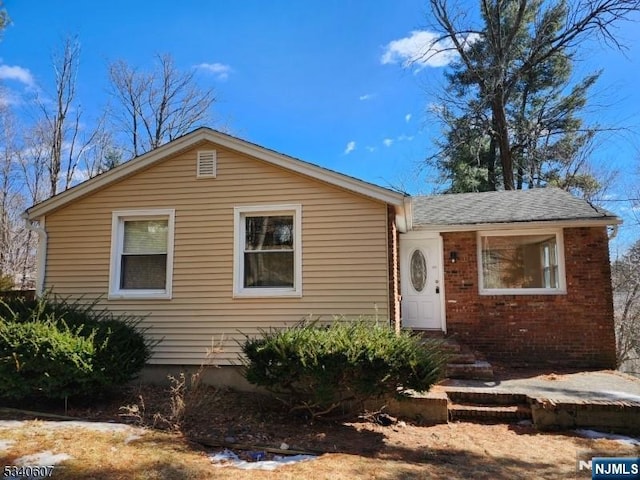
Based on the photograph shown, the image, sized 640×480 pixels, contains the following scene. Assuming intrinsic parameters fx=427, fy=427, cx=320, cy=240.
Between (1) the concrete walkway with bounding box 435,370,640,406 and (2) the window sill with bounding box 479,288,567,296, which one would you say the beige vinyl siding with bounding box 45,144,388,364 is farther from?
(2) the window sill with bounding box 479,288,567,296

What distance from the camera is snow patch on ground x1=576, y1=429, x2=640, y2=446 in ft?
17.1

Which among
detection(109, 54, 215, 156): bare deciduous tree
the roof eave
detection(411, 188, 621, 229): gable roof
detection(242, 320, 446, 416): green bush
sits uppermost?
detection(109, 54, 215, 156): bare deciduous tree

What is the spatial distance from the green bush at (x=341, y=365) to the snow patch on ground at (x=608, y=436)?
207 centimetres

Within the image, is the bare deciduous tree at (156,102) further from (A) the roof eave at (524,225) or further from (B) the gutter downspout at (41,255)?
(A) the roof eave at (524,225)

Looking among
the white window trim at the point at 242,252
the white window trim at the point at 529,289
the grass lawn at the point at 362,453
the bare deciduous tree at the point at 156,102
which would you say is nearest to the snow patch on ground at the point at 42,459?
the grass lawn at the point at 362,453

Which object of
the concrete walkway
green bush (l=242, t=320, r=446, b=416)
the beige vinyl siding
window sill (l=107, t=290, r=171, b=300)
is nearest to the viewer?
green bush (l=242, t=320, r=446, b=416)

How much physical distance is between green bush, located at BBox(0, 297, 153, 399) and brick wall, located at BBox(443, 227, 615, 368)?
6512 millimetres

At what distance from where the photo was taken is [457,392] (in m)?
6.42

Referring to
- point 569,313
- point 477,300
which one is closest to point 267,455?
point 477,300

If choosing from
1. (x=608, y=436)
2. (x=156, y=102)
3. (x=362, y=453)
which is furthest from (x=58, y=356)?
(x=156, y=102)

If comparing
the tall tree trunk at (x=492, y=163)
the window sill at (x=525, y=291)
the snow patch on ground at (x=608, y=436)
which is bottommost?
the snow patch on ground at (x=608, y=436)

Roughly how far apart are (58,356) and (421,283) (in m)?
6.97

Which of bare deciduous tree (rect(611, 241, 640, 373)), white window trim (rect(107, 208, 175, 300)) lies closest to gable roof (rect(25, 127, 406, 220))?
white window trim (rect(107, 208, 175, 300))

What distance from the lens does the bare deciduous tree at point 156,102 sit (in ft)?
74.8
